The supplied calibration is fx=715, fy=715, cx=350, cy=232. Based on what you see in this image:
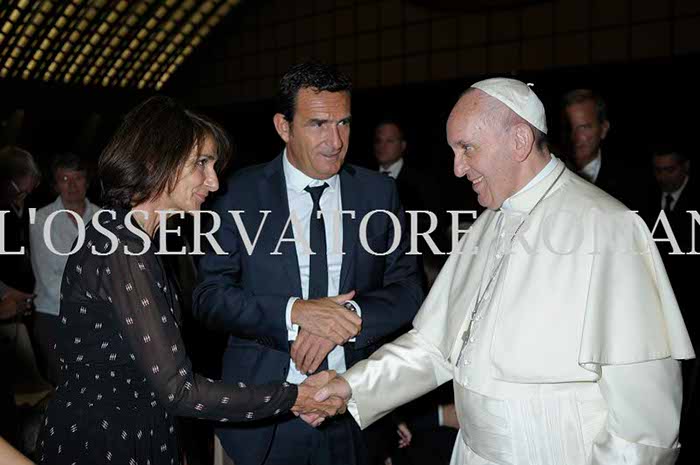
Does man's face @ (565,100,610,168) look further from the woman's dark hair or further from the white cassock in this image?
the woman's dark hair

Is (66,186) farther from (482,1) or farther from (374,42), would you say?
(374,42)

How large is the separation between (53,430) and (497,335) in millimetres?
1287

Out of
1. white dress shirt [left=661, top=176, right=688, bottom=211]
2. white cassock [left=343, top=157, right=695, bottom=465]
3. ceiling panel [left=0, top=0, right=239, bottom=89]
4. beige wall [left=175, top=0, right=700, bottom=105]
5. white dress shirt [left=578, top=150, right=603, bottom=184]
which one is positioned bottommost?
white cassock [left=343, top=157, right=695, bottom=465]

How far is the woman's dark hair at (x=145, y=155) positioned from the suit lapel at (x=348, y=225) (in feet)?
2.29

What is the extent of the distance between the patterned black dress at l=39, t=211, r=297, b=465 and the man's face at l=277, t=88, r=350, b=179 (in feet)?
2.65

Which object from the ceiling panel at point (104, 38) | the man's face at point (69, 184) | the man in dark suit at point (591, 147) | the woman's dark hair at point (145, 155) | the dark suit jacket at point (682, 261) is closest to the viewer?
the woman's dark hair at point (145, 155)

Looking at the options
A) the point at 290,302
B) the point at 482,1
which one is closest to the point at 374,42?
the point at 482,1

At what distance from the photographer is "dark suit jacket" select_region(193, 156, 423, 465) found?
245cm

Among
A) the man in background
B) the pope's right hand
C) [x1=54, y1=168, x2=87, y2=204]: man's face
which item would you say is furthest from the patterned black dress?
[x1=54, y1=168, x2=87, y2=204]: man's face

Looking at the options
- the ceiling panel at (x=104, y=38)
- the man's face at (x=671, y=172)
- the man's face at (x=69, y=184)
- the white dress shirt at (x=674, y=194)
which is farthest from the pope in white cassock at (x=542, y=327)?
the ceiling panel at (x=104, y=38)

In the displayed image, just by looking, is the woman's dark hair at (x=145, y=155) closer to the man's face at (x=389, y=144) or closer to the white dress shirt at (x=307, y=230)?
the white dress shirt at (x=307, y=230)

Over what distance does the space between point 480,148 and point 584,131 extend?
2.40 m

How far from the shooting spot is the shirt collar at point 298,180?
266 cm

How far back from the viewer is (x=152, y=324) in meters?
1.91
